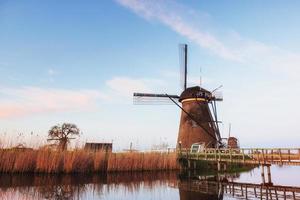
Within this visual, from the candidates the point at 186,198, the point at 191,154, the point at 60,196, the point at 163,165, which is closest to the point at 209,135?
the point at 191,154

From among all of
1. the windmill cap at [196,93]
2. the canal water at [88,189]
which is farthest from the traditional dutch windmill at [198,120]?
the canal water at [88,189]

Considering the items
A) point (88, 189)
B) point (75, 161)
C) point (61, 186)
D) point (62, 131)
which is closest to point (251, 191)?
point (88, 189)

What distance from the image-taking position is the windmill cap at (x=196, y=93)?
2795cm

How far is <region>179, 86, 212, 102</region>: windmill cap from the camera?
91.7 feet

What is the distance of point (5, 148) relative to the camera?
52.8ft

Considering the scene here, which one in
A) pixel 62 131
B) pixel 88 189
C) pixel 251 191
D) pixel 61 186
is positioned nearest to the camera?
pixel 88 189

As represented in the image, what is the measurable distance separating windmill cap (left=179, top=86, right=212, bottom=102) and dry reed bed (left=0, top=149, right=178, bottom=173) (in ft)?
26.3

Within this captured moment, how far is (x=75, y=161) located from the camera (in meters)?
17.9

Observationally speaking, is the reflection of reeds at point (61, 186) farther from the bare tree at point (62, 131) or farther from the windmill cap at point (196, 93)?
the bare tree at point (62, 131)

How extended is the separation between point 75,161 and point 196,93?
13706 mm

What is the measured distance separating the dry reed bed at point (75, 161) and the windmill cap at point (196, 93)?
8.02 meters

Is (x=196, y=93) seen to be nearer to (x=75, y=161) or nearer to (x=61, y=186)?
(x=75, y=161)

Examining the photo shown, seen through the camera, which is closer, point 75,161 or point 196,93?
point 75,161

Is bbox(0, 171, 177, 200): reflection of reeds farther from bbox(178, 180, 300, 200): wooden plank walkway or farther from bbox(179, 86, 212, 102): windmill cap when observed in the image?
bbox(179, 86, 212, 102): windmill cap
